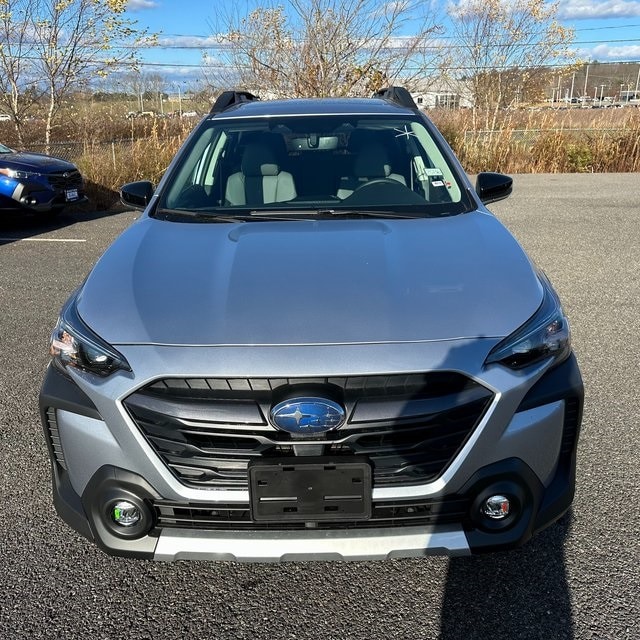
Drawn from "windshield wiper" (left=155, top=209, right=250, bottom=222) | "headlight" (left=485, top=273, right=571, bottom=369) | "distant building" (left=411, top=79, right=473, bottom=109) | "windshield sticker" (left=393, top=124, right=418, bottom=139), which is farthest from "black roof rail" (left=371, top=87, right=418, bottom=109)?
"distant building" (left=411, top=79, right=473, bottom=109)

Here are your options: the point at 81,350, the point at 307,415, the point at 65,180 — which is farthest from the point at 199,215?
the point at 65,180

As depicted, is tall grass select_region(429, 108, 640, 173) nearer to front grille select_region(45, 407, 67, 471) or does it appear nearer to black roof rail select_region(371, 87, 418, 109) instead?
black roof rail select_region(371, 87, 418, 109)

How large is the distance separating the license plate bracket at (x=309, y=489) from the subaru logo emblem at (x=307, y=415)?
10 centimetres

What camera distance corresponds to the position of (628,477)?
2873 mm

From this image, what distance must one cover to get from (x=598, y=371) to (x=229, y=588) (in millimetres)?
2840

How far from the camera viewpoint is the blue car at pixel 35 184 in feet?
29.0

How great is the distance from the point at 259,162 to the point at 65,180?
701cm

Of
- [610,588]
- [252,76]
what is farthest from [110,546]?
[252,76]

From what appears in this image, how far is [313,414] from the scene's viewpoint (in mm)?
1798

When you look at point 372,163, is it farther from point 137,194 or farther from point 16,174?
point 16,174

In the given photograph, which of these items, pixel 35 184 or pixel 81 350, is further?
pixel 35 184

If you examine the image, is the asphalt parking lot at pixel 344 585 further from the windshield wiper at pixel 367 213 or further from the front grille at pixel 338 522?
the windshield wiper at pixel 367 213

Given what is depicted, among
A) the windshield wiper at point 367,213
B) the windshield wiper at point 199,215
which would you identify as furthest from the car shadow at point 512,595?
the windshield wiper at point 199,215

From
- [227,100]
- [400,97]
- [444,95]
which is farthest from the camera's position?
[444,95]
